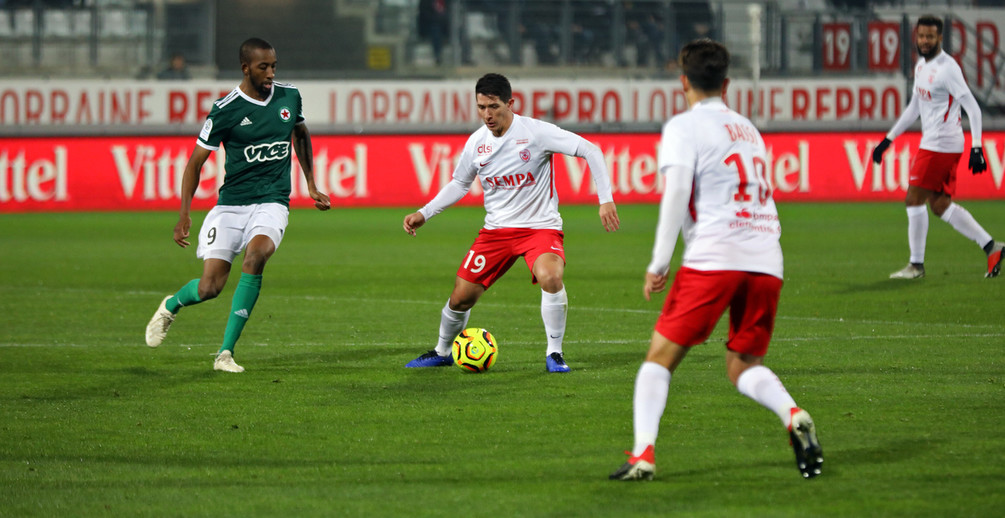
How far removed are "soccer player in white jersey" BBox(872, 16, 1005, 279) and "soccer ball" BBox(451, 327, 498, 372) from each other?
590 centimetres

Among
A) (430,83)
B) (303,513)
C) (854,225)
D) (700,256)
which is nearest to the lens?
(303,513)

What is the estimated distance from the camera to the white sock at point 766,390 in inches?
216

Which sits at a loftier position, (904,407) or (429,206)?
(429,206)

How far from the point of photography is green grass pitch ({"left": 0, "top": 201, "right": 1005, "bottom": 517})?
5.38 meters

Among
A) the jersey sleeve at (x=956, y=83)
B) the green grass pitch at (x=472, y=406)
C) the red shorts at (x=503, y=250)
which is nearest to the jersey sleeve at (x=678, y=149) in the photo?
the green grass pitch at (x=472, y=406)

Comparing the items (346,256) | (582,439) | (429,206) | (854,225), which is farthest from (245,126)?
(854,225)

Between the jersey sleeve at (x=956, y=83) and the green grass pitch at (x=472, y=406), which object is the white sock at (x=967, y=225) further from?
the jersey sleeve at (x=956, y=83)

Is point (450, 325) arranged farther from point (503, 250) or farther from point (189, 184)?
point (189, 184)

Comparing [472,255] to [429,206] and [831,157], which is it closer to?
[429,206]

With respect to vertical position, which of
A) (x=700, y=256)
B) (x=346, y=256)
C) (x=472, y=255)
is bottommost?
(x=346, y=256)

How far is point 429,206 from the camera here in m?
8.86

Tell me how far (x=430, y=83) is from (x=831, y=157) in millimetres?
8358

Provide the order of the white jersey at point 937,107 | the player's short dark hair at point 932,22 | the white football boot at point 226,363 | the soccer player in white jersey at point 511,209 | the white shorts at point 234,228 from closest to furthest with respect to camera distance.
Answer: the soccer player in white jersey at point 511,209
the white football boot at point 226,363
the white shorts at point 234,228
the player's short dark hair at point 932,22
the white jersey at point 937,107

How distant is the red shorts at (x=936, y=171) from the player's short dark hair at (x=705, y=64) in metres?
8.24
